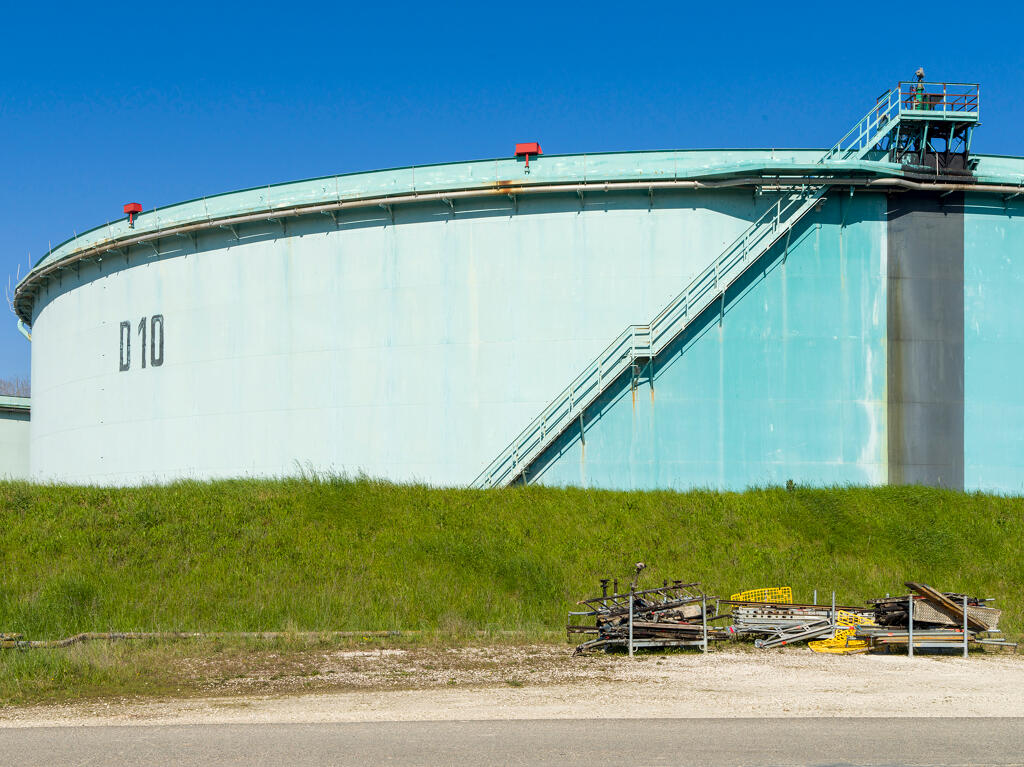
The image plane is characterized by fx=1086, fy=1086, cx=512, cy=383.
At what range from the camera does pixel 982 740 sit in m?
11.6

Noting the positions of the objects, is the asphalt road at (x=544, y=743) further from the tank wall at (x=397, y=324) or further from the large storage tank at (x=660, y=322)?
the tank wall at (x=397, y=324)

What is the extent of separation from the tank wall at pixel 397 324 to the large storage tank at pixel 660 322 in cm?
6

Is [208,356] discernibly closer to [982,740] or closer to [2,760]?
[2,760]

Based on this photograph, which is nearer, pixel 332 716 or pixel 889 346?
pixel 332 716

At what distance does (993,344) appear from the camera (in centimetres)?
2764

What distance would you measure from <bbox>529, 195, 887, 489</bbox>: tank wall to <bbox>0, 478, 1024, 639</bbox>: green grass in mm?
880

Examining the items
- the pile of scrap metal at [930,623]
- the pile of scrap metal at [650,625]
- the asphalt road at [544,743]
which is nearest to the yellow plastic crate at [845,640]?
the pile of scrap metal at [930,623]

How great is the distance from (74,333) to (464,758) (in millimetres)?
28530

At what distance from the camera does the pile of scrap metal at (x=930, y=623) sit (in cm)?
1822

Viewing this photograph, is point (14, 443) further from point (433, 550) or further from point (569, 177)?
point (569, 177)

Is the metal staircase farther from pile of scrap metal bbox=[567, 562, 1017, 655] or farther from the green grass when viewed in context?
pile of scrap metal bbox=[567, 562, 1017, 655]

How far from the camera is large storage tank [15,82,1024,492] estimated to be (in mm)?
27172

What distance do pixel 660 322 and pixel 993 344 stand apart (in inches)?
336

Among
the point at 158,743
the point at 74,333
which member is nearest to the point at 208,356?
the point at 74,333
